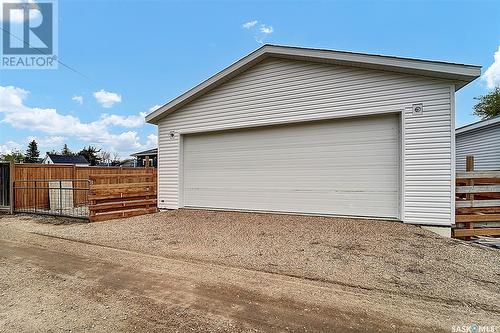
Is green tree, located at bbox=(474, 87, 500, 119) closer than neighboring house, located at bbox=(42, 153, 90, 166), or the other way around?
green tree, located at bbox=(474, 87, 500, 119)

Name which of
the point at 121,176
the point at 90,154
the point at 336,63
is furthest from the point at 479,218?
the point at 90,154

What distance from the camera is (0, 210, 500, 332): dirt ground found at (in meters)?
2.62

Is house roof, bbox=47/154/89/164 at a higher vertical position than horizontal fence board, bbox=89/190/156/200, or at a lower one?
higher

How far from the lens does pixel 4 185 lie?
34.0ft

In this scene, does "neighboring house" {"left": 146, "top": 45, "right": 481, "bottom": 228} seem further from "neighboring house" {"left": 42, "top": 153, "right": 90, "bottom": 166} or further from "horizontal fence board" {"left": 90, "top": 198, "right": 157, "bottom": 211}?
"neighboring house" {"left": 42, "top": 153, "right": 90, "bottom": 166}

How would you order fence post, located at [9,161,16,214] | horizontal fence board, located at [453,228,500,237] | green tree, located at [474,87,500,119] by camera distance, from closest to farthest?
horizontal fence board, located at [453,228,500,237]
fence post, located at [9,161,16,214]
green tree, located at [474,87,500,119]

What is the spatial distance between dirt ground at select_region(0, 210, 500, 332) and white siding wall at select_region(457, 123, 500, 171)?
29.0 ft

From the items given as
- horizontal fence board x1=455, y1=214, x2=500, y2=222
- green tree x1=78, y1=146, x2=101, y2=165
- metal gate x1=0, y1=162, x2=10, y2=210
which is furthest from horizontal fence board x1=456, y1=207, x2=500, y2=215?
green tree x1=78, y1=146, x2=101, y2=165

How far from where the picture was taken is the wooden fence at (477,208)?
19.1 feet

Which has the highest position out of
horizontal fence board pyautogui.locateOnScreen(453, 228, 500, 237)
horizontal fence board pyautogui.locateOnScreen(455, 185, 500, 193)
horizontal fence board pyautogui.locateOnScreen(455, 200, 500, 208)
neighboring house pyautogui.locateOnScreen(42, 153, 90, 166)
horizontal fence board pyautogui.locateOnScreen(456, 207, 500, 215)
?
neighboring house pyautogui.locateOnScreen(42, 153, 90, 166)

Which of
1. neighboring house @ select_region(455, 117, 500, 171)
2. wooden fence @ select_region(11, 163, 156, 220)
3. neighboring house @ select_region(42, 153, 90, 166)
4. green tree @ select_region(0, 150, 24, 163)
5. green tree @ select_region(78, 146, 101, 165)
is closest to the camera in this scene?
wooden fence @ select_region(11, 163, 156, 220)

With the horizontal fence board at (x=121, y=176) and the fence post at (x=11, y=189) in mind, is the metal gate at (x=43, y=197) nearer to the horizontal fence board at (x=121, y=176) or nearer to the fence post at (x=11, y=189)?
the fence post at (x=11, y=189)

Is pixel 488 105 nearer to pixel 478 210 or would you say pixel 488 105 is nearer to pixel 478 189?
Answer: pixel 478 189

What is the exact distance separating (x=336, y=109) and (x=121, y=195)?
699 cm
